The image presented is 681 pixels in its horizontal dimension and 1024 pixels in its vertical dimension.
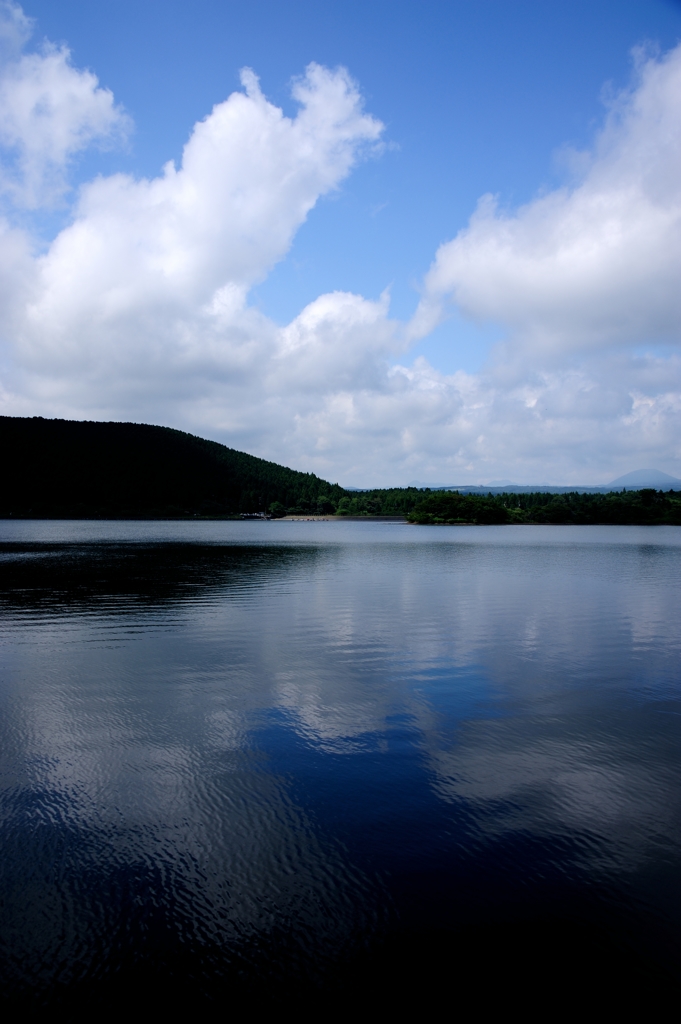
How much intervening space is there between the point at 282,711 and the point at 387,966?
23.9ft

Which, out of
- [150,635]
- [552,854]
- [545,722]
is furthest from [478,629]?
[552,854]

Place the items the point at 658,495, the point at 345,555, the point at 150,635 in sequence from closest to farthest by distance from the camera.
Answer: the point at 150,635, the point at 345,555, the point at 658,495

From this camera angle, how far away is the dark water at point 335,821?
5723mm

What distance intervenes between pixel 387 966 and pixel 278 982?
3.40 feet

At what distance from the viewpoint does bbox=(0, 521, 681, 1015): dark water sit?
5723 millimetres

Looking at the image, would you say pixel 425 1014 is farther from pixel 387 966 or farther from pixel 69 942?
pixel 69 942

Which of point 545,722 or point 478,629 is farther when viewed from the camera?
point 478,629

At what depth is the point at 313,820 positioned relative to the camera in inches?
324

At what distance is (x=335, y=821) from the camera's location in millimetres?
8219

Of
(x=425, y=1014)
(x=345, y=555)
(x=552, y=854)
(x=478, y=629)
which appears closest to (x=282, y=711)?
(x=552, y=854)

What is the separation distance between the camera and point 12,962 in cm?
570

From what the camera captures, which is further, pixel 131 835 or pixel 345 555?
pixel 345 555

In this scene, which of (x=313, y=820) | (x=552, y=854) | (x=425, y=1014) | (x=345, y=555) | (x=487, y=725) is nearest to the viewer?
(x=425, y=1014)

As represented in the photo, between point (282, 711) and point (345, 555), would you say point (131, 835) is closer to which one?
point (282, 711)
